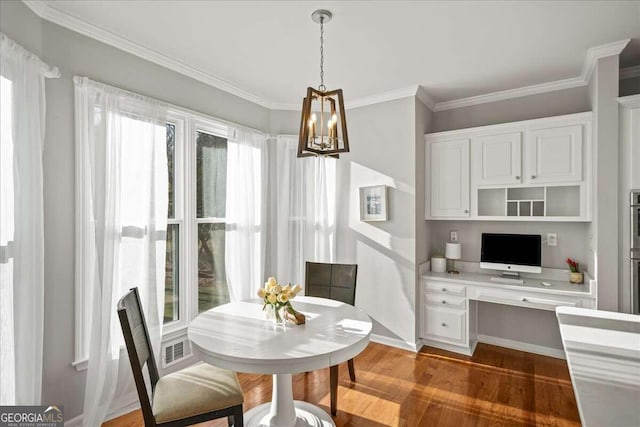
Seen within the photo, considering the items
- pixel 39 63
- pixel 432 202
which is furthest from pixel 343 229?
pixel 39 63

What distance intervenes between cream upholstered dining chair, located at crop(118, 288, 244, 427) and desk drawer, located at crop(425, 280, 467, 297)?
7.50ft

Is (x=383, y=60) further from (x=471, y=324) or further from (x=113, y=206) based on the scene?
(x=471, y=324)

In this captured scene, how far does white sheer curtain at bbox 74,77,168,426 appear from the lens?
7.30 feet

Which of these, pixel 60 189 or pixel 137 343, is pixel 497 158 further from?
pixel 60 189

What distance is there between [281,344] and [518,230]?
2961mm

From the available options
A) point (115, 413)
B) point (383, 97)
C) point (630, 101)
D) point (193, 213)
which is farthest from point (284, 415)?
point (630, 101)

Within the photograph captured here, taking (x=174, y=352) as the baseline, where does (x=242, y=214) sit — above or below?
above

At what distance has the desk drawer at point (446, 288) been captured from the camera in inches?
132

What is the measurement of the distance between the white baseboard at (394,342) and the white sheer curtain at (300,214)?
1.02m

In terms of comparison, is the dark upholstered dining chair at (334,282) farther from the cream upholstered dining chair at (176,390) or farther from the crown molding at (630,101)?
the crown molding at (630,101)

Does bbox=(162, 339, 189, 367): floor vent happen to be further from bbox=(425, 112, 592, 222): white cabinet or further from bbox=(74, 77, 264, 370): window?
bbox=(425, 112, 592, 222): white cabinet

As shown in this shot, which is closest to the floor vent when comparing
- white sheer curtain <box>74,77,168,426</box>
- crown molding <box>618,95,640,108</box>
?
white sheer curtain <box>74,77,168,426</box>

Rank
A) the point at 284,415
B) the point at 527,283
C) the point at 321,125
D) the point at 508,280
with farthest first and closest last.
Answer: the point at 508,280 < the point at 527,283 < the point at 284,415 < the point at 321,125

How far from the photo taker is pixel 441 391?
2.70 metres
